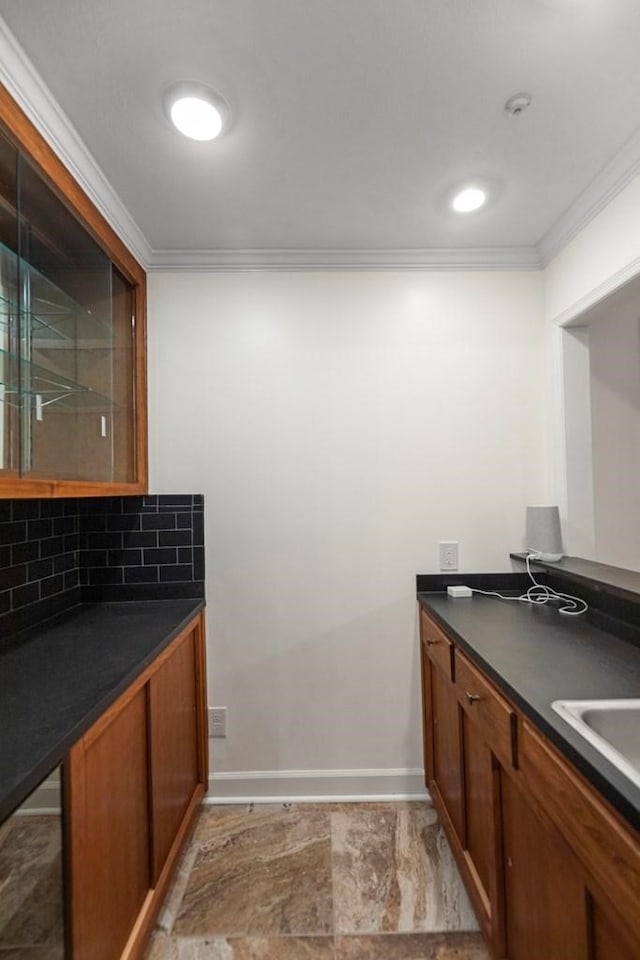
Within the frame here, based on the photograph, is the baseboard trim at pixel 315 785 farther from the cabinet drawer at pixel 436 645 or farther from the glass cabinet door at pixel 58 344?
the glass cabinet door at pixel 58 344

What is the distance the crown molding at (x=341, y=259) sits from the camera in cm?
195

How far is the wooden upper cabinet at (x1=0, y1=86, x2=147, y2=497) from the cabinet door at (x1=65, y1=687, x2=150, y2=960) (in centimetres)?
63

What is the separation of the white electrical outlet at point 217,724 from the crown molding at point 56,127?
2060 millimetres

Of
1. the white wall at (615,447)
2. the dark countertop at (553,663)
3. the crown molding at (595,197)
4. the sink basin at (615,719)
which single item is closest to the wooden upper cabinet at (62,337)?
the dark countertop at (553,663)

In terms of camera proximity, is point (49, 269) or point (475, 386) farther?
point (475, 386)

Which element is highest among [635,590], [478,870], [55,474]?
[55,474]

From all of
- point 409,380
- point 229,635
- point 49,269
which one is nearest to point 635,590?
point 409,380

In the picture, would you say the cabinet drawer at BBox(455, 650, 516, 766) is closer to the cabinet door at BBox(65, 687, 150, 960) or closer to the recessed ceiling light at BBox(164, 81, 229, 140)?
the cabinet door at BBox(65, 687, 150, 960)

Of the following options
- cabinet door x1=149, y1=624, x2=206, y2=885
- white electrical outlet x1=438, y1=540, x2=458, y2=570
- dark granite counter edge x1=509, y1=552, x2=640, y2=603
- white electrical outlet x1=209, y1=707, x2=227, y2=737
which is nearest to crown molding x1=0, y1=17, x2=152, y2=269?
cabinet door x1=149, y1=624, x2=206, y2=885

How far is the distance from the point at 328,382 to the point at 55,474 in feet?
3.79

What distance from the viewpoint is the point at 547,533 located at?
1.84 meters

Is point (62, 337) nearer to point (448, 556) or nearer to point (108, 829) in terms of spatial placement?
point (108, 829)

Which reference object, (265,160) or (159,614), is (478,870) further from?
(265,160)

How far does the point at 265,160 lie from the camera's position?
143 centimetres
